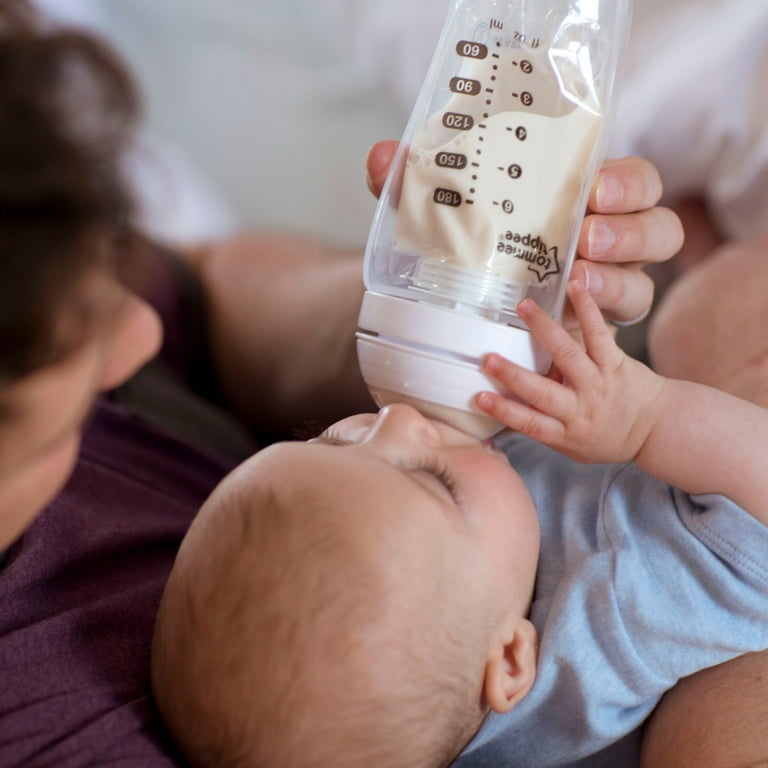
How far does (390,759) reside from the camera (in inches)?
25.7

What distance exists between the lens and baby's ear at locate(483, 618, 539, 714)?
0.69 meters

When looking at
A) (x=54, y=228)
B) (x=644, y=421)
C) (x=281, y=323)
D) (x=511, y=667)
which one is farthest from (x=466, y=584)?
(x=281, y=323)

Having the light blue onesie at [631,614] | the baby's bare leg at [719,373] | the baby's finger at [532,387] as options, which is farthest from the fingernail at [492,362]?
the baby's bare leg at [719,373]

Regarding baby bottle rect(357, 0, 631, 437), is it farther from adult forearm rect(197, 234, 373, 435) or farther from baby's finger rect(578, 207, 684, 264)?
adult forearm rect(197, 234, 373, 435)

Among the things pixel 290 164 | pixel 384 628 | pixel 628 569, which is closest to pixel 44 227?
pixel 384 628

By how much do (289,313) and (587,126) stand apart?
67 cm

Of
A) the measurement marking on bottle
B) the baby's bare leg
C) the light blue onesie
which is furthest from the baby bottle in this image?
the baby's bare leg

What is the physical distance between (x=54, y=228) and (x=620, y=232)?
0.49m

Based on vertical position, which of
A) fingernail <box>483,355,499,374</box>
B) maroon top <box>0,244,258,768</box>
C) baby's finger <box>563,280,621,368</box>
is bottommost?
maroon top <box>0,244,258,768</box>

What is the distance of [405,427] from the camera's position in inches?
26.5

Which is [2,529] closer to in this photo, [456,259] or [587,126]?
[456,259]

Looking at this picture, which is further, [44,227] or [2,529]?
[2,529]

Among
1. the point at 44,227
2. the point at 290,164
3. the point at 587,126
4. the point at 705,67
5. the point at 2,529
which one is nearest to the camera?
the point at 44,227

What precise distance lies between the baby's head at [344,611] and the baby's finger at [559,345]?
4.0 inches
